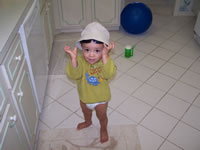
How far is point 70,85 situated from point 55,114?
16.3 inches

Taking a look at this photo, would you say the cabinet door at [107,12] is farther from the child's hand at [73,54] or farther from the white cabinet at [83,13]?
the child's hand at [73,54]

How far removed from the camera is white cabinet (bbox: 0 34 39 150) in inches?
45.4

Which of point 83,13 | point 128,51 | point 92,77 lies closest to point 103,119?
point 92,77

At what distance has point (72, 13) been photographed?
3154mm

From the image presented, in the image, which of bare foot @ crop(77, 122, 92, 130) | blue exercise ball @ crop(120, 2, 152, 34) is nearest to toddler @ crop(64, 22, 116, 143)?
bare foot @ crop(77, 122, 92, 130)

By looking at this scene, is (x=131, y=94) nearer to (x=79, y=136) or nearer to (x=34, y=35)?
(x=79, y=136)

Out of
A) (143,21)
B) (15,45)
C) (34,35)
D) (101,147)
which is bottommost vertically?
(101,147)

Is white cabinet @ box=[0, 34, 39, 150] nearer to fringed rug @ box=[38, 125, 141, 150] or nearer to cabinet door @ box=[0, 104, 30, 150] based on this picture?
cabinet door @ box=[0, 104, 30, 150]

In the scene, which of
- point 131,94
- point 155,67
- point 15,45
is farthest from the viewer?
point 155,67

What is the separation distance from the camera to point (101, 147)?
5.79 feet

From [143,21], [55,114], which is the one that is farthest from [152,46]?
[55,114]

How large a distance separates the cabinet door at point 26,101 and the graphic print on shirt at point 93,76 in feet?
1.35

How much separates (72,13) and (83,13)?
0.50 feet

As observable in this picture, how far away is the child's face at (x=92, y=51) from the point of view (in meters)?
1.27
